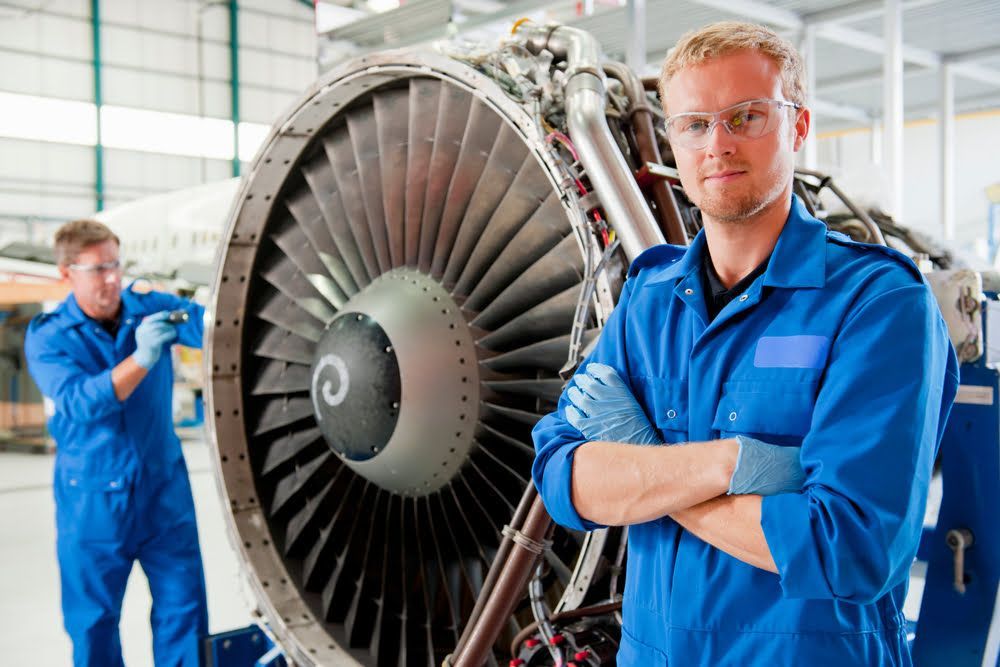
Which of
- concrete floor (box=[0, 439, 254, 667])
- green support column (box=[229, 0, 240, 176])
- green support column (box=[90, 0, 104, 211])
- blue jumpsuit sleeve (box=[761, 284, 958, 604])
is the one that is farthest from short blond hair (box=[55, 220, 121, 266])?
green support column (box=[229, 0, 240, 176])

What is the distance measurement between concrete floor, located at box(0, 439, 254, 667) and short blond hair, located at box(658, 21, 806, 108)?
2599 mm

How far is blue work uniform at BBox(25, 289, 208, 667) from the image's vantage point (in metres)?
3.77

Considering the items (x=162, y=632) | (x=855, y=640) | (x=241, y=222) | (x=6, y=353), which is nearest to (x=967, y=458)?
(x=855, y=640)

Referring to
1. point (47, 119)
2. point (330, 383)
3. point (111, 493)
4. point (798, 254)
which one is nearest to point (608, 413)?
point (798, 254)

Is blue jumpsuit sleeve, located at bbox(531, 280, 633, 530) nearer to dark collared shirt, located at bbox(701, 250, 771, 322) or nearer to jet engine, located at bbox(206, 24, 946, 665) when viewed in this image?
dark collared shirt, located at bbox(701, 250, 771, 322)

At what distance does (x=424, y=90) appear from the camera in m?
3.10

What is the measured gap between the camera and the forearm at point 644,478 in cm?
141

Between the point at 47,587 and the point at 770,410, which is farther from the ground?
the point at 770,410

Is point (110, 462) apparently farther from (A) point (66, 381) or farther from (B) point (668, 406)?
(B) point (668, 406)

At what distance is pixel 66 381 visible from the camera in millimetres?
3840

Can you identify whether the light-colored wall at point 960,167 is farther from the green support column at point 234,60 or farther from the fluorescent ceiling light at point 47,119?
the fluorescent ceiling light at point 47,119

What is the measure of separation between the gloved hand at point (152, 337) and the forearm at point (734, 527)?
9.37ft

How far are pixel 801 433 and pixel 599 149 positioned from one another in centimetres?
116

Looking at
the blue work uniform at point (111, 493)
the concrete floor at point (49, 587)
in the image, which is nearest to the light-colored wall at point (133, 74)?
the concrete floor at point (49, 587)
